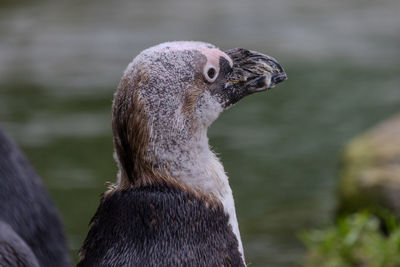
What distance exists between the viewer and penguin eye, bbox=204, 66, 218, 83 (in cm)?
254

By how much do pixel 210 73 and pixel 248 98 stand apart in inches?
272

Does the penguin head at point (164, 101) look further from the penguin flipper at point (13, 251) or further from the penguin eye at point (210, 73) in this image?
the penguin flipper at point (13, 251)

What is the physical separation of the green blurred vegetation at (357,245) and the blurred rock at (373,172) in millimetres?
150

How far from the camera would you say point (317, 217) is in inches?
243

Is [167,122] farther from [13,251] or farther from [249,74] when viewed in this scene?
[13,251]

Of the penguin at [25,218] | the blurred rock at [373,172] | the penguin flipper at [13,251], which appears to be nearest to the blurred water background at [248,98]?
the blurred rock at [373,172]

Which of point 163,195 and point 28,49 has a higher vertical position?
point 163,195

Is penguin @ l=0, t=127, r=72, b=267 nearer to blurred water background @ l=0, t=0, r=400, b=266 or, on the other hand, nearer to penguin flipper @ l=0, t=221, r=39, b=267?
penguin flipper @ l=0, t=221, r=39, b=267

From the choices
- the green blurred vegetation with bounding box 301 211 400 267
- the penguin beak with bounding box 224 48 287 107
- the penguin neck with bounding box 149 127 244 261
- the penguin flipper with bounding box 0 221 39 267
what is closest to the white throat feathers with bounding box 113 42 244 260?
the penguin neck with bounding box 149 127 244 261

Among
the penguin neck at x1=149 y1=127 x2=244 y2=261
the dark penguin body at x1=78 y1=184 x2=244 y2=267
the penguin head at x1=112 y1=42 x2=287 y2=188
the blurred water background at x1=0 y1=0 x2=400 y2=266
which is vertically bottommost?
the blurred water background at x1=0 y1=0 x2=400 y2=266

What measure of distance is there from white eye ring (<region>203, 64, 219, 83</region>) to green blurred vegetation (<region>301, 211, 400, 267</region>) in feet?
7.09

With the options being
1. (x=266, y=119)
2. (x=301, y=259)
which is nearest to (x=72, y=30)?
(x=266, y=119)

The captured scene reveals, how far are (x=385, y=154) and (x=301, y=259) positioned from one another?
873mm

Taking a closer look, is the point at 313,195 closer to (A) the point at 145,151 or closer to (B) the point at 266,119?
(B) the point at 266,119
